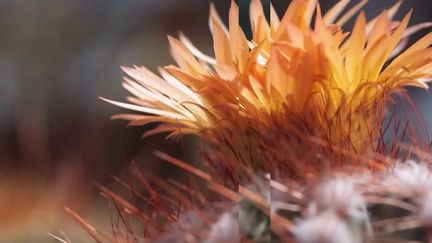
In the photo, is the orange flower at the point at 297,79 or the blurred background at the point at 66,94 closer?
the orange flower at the point at 297,79

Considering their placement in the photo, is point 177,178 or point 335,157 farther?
point 177,178

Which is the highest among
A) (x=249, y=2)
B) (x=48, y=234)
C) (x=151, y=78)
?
(x=249, y=2)

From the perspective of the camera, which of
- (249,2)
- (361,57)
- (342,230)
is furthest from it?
(249,2)

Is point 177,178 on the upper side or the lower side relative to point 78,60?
lower

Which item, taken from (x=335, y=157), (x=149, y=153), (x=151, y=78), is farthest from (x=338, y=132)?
(x=149, y=153)

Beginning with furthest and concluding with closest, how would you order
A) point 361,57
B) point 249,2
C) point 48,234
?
point 48,234
point 249,2
point 361,57

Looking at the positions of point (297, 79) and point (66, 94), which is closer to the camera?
point (297, 79)

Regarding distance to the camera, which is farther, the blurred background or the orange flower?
the blurred background

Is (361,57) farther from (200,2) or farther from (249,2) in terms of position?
(200,2)
